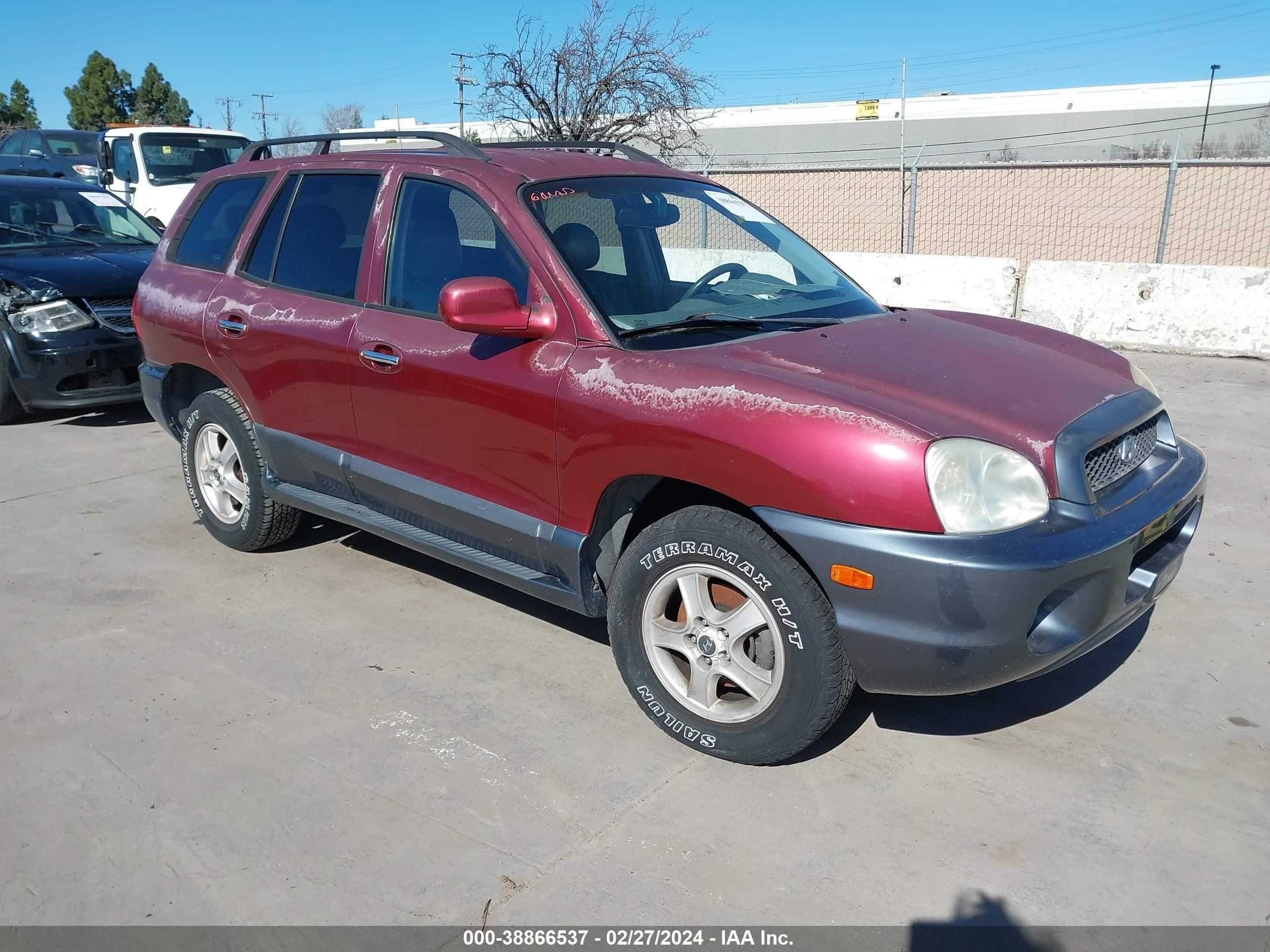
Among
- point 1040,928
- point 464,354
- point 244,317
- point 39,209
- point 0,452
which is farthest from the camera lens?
point 39,209

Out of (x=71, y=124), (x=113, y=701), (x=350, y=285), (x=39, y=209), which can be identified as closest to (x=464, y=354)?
(x=350, y=285)

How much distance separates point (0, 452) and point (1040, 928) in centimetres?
706

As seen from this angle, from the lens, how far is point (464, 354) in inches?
144

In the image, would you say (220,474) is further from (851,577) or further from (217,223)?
(851,577)

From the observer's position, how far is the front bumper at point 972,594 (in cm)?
266

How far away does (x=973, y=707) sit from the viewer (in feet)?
11.8

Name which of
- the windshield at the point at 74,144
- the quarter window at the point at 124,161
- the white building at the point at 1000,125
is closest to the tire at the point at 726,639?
the quarter window at the point at 124,161

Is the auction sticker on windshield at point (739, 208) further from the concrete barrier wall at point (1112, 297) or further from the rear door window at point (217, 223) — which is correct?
the concrete barrier wall at point (1112, 297)

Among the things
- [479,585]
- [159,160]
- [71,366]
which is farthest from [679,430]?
[159,160]

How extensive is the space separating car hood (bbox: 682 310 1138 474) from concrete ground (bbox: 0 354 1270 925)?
42.3 inches

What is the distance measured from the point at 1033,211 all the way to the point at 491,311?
23.3 m

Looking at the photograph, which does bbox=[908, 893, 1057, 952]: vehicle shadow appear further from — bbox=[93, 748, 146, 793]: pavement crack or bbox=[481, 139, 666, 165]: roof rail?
bbox=[481, 139, 666, 165]: roof rail

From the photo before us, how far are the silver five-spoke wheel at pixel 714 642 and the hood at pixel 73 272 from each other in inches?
217

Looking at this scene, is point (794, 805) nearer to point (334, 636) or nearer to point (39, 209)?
point (334, 636)
